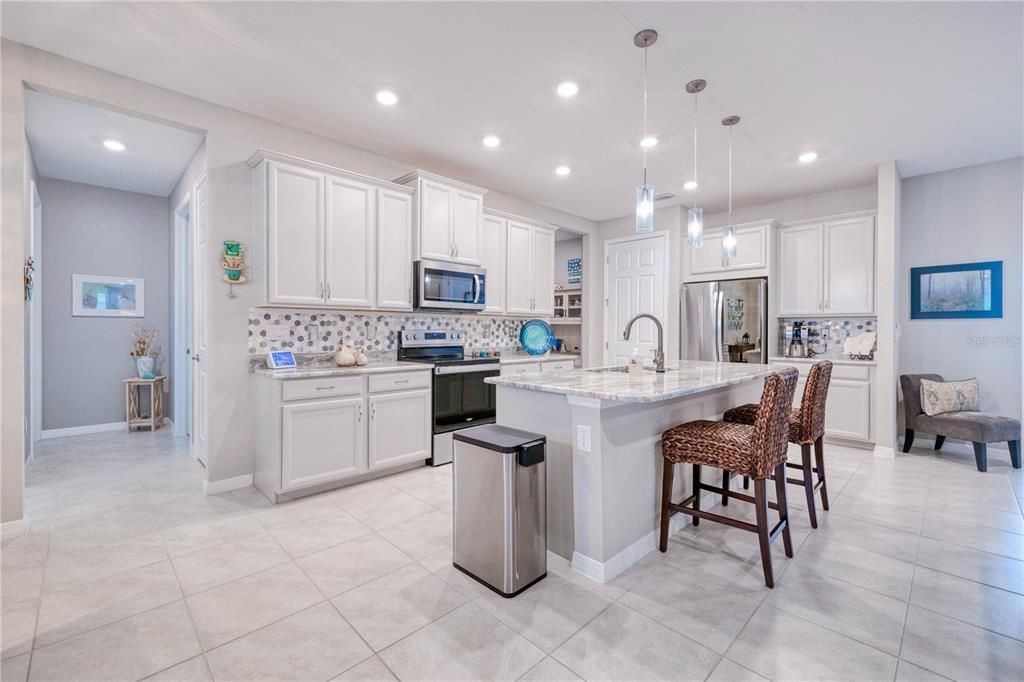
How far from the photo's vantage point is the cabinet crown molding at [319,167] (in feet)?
10.5

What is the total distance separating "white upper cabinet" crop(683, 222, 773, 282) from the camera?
511cm

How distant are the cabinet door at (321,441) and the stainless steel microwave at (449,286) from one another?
1.13 metres

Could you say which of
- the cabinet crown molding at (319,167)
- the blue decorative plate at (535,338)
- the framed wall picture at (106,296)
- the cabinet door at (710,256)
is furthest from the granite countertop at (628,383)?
the framed wall picture at (106,296)

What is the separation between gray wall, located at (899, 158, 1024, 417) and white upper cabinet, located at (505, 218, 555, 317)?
370 centimetres

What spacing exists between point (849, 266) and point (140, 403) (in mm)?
7971

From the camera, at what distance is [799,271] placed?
16.6ft

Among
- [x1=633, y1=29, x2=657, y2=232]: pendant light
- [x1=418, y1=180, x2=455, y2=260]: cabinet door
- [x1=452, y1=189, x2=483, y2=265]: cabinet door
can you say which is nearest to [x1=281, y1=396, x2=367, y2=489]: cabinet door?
[x1=418, y1=180, x2=455, y2=260]: cabinet door

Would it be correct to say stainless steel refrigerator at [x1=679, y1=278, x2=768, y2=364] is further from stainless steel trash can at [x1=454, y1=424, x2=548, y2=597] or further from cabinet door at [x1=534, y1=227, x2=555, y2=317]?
stainless steel trash can at [x1=454, y1=424, x2=548, y2=597]

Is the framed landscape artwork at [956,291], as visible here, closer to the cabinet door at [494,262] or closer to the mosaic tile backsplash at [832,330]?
the mosaic tile backsplash at [832,330]

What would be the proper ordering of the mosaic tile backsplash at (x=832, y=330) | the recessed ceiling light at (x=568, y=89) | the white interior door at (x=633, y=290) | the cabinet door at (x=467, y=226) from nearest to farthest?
1. the recessed ceiling light at (x=568, y=89)
2. the cabinet door at (x=467, y=226)
3. the mosaic tile backsplash at (x=832, y=330)
4. the white interior door at (x=633, y=290)

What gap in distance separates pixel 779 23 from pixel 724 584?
2789mm

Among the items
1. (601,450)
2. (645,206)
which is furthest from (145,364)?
(645,206)

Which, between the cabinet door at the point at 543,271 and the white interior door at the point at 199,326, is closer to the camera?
the white interior door at the point at 199,326

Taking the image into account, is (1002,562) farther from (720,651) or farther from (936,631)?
(720,651)
